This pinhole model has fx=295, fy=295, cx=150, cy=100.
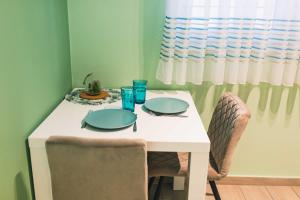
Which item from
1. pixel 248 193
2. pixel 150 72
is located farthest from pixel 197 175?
pixel 248 193

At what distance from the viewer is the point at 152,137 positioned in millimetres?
1381

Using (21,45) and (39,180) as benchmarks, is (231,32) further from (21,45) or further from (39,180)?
(39,180)

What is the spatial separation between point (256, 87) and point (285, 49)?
0.34 meters

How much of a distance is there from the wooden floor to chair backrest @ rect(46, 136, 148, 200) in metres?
0.98

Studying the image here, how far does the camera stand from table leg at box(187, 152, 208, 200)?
4.53ft

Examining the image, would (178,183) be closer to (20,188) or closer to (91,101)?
(91,101)

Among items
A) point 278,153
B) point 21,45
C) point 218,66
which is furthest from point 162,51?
point 278,153

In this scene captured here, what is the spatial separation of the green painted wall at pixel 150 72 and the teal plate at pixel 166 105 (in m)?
0.31

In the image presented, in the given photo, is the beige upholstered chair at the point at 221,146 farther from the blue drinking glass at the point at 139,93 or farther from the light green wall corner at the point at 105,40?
the light green wall corner at the point at 105,40

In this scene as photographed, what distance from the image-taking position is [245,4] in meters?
1.81

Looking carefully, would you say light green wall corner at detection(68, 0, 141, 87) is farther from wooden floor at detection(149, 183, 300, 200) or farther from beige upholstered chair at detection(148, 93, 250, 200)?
wooden floor at detection(149, 183, 300, 200)

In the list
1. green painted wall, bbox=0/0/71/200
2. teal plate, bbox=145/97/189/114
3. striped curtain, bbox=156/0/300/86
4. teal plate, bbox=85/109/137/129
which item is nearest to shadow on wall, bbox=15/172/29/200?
green painted wall, bbox=0/0/71/200

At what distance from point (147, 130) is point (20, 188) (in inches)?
24.9

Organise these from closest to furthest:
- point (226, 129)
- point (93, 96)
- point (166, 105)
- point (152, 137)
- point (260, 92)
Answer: point (152, 137) < point (226, 129) < point (166, 105) < point (93, 96) < point (260, 92)
